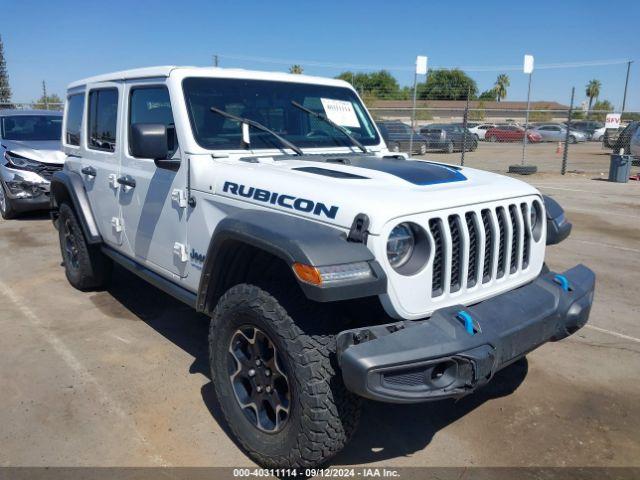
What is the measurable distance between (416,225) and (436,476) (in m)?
1.27

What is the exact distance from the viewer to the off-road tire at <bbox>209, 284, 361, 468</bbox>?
2.38m

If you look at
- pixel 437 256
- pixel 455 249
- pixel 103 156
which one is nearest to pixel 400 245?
pixel 437 256

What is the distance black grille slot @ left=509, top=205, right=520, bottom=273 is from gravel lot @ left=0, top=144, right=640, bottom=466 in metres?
0.95

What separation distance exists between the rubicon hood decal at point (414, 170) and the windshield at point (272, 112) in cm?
54

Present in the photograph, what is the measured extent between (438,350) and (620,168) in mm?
14195

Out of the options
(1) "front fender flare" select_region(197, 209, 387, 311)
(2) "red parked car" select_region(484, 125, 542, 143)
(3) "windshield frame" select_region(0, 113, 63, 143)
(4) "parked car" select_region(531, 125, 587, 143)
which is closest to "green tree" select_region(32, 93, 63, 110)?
(3) "windshield frame" select_region(0, 113, 63, 143)

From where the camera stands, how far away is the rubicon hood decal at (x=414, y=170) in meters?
3.00

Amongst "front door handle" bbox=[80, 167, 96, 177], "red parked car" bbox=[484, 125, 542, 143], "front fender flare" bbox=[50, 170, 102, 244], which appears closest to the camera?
"front door handle" bbox=[80, 167, 96, 177]

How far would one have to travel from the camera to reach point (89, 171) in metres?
4.68

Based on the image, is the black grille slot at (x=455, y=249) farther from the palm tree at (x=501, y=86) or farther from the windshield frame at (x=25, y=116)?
the palm tree at (x=501, y=86)

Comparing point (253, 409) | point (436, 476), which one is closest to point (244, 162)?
point (253, 409)

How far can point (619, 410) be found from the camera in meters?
3.37

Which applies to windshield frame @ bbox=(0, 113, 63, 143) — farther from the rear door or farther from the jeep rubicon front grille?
the jeep rubicon front grille

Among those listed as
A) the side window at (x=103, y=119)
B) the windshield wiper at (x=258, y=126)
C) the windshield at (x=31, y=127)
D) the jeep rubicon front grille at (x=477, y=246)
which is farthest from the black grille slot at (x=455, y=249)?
the windshield at (x=31, y=127)
